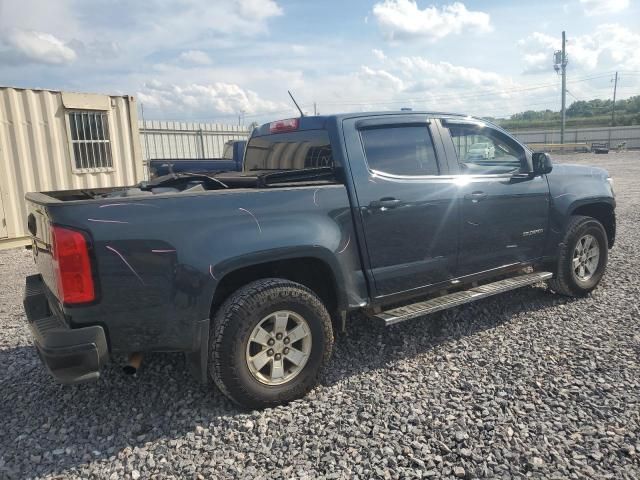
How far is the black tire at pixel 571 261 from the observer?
4953 mm

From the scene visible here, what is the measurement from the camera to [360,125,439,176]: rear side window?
3.76 meters

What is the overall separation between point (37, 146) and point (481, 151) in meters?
7.97

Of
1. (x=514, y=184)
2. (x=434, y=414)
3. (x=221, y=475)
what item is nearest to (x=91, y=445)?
(x=221, y=475)

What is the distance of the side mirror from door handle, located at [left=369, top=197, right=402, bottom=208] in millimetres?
1721

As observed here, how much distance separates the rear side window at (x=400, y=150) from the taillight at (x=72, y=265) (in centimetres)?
203

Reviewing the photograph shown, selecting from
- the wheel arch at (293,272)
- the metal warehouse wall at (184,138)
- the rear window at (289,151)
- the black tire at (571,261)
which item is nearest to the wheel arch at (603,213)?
the black tire at (571,261)

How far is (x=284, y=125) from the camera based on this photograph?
4.21 meters

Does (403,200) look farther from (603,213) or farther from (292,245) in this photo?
(603,213)

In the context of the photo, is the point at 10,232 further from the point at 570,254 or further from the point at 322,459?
the point at 570,254

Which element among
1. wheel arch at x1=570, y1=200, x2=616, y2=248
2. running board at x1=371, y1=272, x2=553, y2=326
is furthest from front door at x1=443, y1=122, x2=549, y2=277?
wheel arch at x1=570, y1=200, x2=616, y2=248

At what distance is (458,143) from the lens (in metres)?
4.25

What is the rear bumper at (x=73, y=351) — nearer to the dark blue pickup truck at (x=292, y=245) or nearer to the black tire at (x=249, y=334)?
the dark blue pickup truck at (x=292, y=245)

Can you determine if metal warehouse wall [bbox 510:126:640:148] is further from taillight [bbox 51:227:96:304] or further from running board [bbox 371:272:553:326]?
taillight [bbox 51:227:96:304]

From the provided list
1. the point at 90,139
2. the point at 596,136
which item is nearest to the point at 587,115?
the point at 596,136
